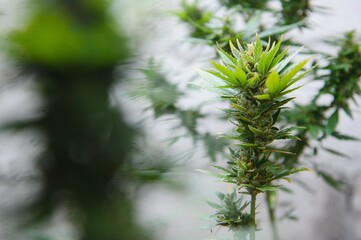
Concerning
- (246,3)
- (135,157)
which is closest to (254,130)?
(135,157)

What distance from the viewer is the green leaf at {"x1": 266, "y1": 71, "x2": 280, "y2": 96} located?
1.42 ft

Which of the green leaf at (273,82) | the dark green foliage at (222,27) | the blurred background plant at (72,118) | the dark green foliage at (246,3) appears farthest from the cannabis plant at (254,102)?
the dark green foliage at (246,3)

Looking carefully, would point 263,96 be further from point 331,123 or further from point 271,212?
point 271,212

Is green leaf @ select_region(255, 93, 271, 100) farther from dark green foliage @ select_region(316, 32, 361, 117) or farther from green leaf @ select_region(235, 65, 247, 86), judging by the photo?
dark green foliage @ select_region(316, 32, 361, 117)

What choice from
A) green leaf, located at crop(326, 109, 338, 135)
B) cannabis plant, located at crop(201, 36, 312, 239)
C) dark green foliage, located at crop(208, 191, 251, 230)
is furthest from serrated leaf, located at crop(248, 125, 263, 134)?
green leaf, located at crop(326, 109, 338, 135)

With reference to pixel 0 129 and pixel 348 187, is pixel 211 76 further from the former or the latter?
pixel 348 187

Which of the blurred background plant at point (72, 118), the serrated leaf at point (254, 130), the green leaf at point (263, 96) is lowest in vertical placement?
the serrated leaf at point (254, 130)

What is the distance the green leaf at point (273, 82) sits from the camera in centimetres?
43

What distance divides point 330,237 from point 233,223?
1232mm

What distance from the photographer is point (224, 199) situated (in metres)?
0.54

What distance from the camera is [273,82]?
17.3 inches

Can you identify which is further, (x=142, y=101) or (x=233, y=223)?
(x=233, y=223)

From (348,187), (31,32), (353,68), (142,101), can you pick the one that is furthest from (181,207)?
(348,187)

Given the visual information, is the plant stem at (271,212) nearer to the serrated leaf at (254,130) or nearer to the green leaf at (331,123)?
the green leaf at (331,123)
